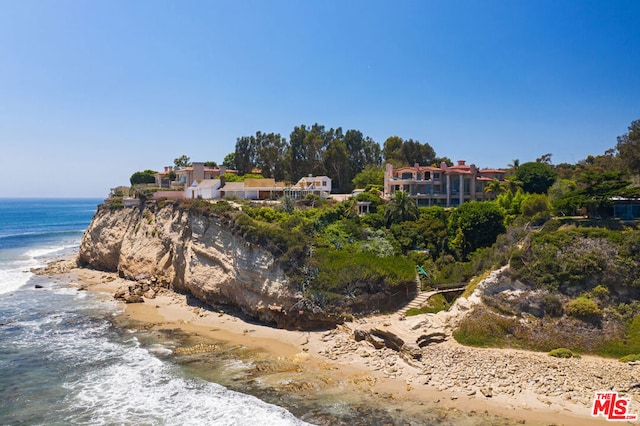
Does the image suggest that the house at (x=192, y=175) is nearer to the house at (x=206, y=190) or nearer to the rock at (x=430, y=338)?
the house at (x=206, y=190)

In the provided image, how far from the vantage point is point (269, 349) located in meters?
26.5

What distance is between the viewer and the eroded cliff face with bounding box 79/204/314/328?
3081cm

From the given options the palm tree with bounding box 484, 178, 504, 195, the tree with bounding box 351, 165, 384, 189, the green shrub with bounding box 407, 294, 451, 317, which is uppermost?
the tree with bounding box 351, 165, 384, 189

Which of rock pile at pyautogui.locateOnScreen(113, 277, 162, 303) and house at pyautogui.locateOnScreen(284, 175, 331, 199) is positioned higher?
house at pyautogui.locateOnScreen(284, 175, 331, 199)

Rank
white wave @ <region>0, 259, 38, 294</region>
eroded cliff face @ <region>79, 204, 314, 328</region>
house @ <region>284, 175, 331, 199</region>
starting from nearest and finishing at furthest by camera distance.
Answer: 1. eroded cliff face @ <region>79, 204, 314, 328</region>
2. white wave @ <region>0, 259, 38, 294</region>
3. house @ <region>284, 175, 331, 199</region>

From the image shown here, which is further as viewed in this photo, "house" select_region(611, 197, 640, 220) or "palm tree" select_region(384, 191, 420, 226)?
"palm tree" select_region(384, 191, 420, 226)

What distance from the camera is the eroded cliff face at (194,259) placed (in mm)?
30812

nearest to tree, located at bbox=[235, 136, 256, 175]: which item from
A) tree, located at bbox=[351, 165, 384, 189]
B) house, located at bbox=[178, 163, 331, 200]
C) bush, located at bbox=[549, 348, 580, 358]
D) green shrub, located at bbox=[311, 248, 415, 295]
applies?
house, located at bbox=[178, 163, 331, 200]

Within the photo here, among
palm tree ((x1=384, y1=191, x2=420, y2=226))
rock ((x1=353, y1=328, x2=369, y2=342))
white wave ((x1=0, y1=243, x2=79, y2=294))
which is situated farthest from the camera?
white wave ((x1=0, y1=243, x2=79, y2=294))

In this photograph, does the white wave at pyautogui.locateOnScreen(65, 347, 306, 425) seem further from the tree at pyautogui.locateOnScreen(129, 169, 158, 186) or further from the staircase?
the tree at pyautogui.locateOnScreen(129, 169, 158, 186)

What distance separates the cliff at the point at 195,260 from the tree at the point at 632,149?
1333 inches

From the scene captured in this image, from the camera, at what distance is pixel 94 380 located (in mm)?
22562

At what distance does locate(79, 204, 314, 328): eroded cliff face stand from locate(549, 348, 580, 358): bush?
44.0 feet

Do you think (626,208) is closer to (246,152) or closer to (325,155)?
(325,155)
